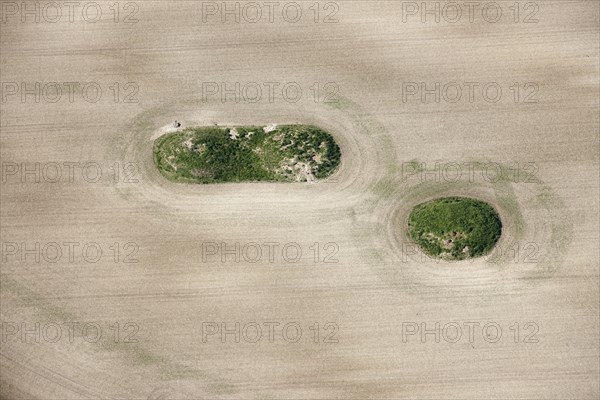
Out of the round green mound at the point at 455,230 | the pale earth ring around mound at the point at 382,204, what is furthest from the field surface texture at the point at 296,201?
the round green mound at the point at 455,230

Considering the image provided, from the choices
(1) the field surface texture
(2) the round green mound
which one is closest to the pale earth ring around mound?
(1) the field surface texture

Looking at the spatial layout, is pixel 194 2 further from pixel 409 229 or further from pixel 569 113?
pixel 569 113

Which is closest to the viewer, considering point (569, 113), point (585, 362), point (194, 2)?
point (585, 362)

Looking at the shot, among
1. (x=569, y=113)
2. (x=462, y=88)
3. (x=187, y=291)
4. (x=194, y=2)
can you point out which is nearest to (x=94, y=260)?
(x=187, y=291)

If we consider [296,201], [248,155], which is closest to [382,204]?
[296,201]

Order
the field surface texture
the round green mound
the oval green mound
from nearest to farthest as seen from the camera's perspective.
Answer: the field surface texture, the round green mound, the oval green mound

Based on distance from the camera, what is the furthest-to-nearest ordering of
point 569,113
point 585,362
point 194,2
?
point 194,2 < point 569,113 < point 585,362

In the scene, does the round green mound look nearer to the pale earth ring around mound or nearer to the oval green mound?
the pale earth ring around mound
